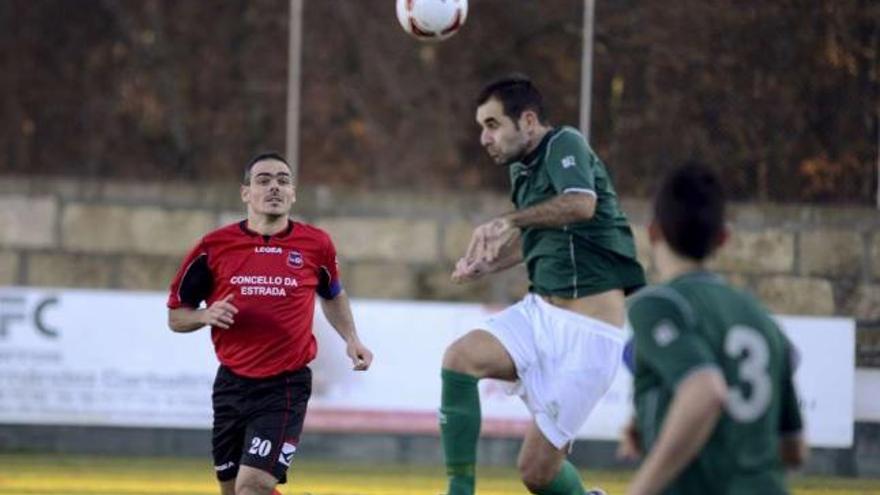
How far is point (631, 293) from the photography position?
8703 millimetres

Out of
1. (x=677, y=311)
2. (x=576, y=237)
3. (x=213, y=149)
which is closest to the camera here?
(x=677, y=311)

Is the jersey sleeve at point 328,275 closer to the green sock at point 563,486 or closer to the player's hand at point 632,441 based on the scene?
the green sock at point 563,486

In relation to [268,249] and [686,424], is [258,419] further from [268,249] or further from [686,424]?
[686,424]

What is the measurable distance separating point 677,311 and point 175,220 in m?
12.1

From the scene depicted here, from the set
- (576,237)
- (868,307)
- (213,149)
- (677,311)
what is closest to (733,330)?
(677,311)

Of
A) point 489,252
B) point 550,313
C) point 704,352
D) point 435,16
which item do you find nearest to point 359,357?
point 550,313

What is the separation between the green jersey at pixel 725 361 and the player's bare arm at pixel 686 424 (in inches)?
3.4

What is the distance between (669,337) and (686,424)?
9.6 inches

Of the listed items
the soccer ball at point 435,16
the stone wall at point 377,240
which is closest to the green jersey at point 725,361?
the soccer ball at point 435,16

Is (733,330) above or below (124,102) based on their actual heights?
below

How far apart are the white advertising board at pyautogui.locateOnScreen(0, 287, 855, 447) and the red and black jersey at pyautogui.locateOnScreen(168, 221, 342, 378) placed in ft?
19.7

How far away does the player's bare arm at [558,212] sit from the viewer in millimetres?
7988

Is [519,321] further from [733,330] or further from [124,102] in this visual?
[124,102]

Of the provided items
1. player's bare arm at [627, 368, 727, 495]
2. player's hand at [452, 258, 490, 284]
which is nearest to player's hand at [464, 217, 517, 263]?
→ player's hand at [452, 258, 490, 284]
